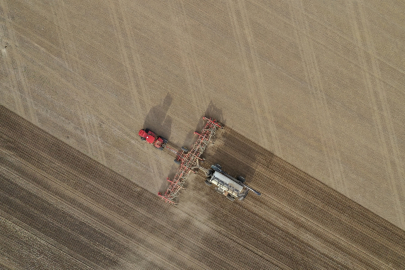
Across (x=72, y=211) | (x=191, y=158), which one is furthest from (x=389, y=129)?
(x=72, y=211)

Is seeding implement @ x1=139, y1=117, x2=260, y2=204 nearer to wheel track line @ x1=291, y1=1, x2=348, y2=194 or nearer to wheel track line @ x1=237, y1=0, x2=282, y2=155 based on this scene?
wheel track line @ x1=237, y1=0, x2=282, y2=155

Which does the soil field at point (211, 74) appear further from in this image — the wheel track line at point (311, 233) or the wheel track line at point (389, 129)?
the wheel track line at point (311, 233)

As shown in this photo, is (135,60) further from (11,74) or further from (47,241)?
(47,241)

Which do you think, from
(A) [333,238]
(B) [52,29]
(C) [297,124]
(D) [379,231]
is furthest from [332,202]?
(B) [52,29]

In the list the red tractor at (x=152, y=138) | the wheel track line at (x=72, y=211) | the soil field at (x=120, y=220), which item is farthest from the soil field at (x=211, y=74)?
the wheel track line at (x=72, y=211)

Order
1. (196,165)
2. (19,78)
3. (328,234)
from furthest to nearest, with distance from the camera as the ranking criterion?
(19,78), (328,234), (196,165)

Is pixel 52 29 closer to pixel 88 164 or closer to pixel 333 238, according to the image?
pixel 88 164

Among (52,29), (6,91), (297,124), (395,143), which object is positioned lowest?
(6,91)
